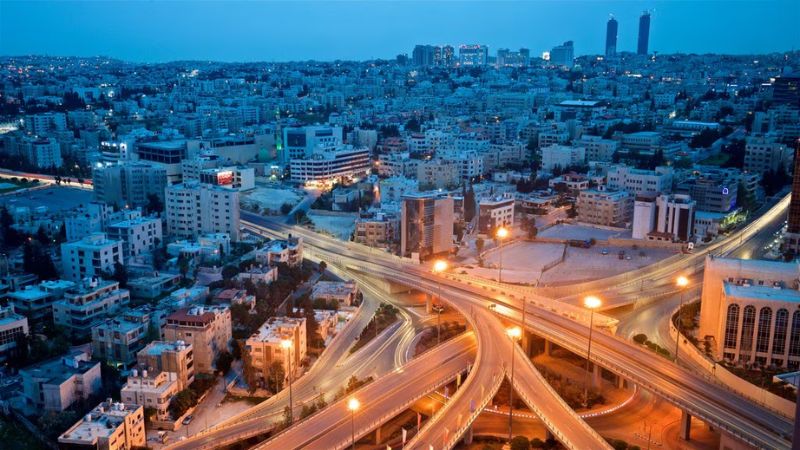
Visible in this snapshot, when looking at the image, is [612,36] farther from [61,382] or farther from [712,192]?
[61,382]

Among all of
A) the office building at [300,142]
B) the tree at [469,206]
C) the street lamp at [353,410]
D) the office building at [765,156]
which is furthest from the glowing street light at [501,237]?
the office building at [765,156]

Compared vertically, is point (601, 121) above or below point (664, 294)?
above

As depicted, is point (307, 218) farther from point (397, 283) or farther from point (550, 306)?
point (550, 306)

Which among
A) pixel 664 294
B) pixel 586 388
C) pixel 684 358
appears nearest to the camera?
pixel 586 388

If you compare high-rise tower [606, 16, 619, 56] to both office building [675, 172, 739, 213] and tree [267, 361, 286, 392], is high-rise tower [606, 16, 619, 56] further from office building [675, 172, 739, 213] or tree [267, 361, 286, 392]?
tree [267, 361, 286, 392]

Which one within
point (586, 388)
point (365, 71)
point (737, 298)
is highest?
point (365, 71)

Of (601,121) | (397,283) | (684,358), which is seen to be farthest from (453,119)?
(684,358)

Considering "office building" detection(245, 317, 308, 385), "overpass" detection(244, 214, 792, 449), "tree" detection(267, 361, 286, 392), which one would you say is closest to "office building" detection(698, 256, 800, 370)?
"overpass" detection(244, 214, 792, 449)

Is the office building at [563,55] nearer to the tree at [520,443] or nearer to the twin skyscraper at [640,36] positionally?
the twin skyscraper at [640,36]
